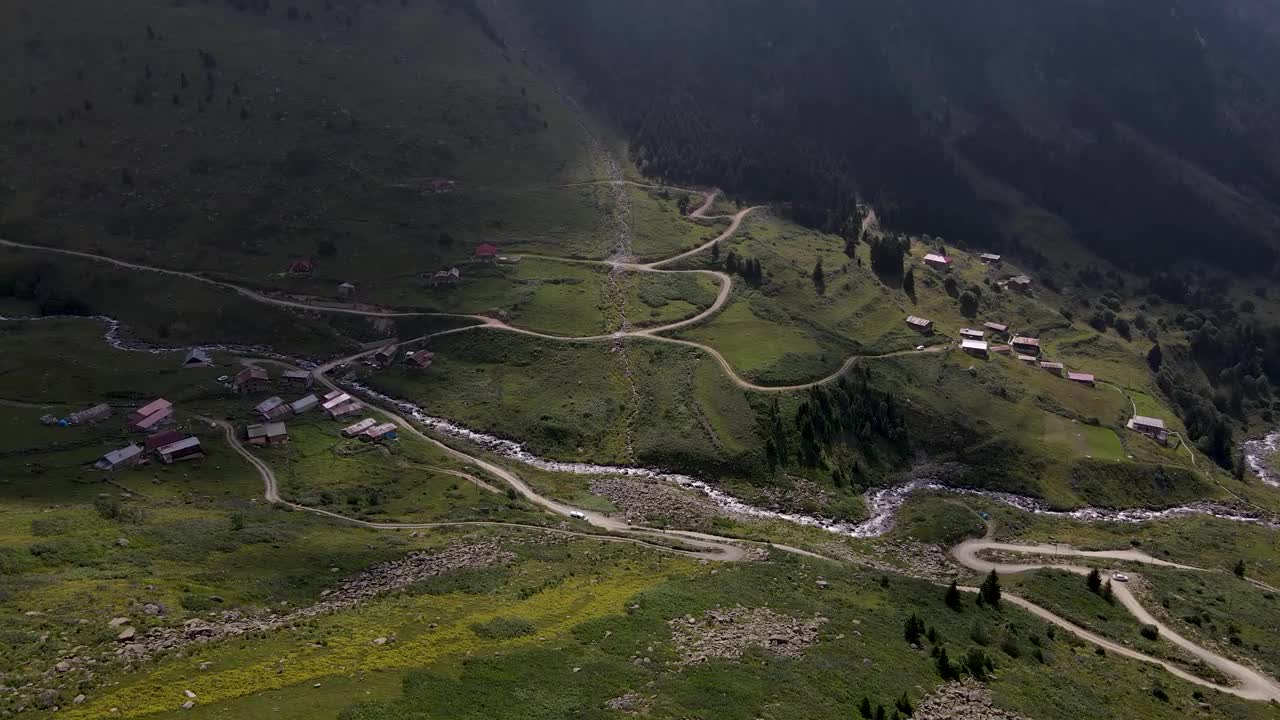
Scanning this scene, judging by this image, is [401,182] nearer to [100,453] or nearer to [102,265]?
[102,265]

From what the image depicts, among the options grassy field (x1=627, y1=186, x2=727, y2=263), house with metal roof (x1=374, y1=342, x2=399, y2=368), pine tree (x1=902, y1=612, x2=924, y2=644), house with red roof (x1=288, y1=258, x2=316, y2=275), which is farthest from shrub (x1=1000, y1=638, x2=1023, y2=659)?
house with red roof (x1=288, y1=258, x2=316, y2=275)

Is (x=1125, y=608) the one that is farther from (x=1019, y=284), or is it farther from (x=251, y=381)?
(x=251, y=381)

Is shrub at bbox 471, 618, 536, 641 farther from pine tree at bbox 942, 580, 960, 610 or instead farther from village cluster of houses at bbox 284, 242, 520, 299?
village cluster of houses at bbox 284, 242, 520, 299

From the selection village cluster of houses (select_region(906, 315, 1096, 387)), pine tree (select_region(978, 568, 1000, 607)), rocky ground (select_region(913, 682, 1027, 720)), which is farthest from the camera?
village cluster of houses (select_region(906, 315, 1096, 387))

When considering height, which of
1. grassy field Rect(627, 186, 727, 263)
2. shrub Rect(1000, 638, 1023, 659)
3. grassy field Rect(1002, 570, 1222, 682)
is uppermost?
grassy field Rect(627, 186, 727, 263)

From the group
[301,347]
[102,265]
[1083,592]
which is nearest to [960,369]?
[1083,592]
